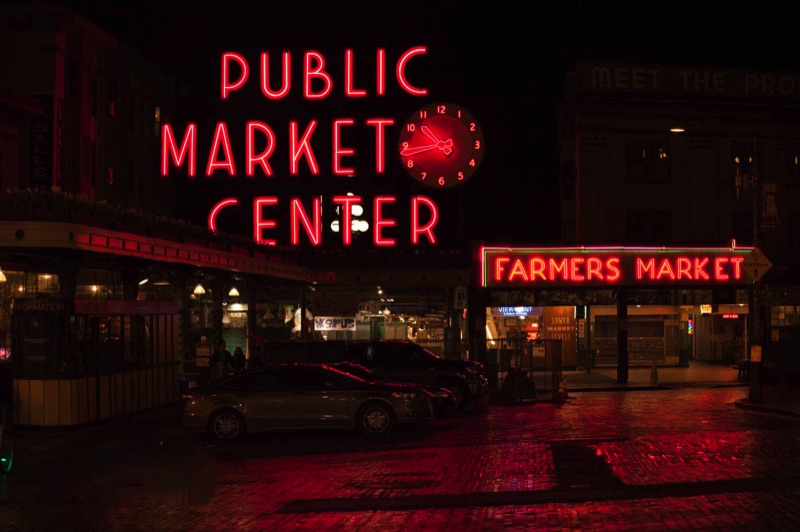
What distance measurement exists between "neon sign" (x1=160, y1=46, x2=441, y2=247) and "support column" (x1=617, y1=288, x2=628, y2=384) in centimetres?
909

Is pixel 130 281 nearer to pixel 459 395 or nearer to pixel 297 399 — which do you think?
pixel 297 399

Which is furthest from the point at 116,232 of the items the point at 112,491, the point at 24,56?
the point at 24,56

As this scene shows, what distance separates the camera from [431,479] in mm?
14141

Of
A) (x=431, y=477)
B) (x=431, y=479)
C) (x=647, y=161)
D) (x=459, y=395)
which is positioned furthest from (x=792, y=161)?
(x=431, y=479)

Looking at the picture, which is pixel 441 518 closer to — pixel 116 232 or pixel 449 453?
pixel 449 453

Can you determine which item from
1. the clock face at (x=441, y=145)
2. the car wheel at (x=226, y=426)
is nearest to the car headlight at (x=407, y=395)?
the car wheel at (x=226, y=426)

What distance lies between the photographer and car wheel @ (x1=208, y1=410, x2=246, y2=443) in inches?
758

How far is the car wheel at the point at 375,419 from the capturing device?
64.1 feet

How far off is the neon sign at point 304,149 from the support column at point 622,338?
9085mm

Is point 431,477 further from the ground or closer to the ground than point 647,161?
closer to the ground

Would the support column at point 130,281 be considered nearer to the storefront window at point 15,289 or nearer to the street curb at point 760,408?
the storefront window at point 15,289

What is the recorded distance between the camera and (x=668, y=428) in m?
20.0

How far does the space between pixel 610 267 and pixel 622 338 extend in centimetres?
278

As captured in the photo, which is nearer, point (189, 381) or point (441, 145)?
point (189, 381)
